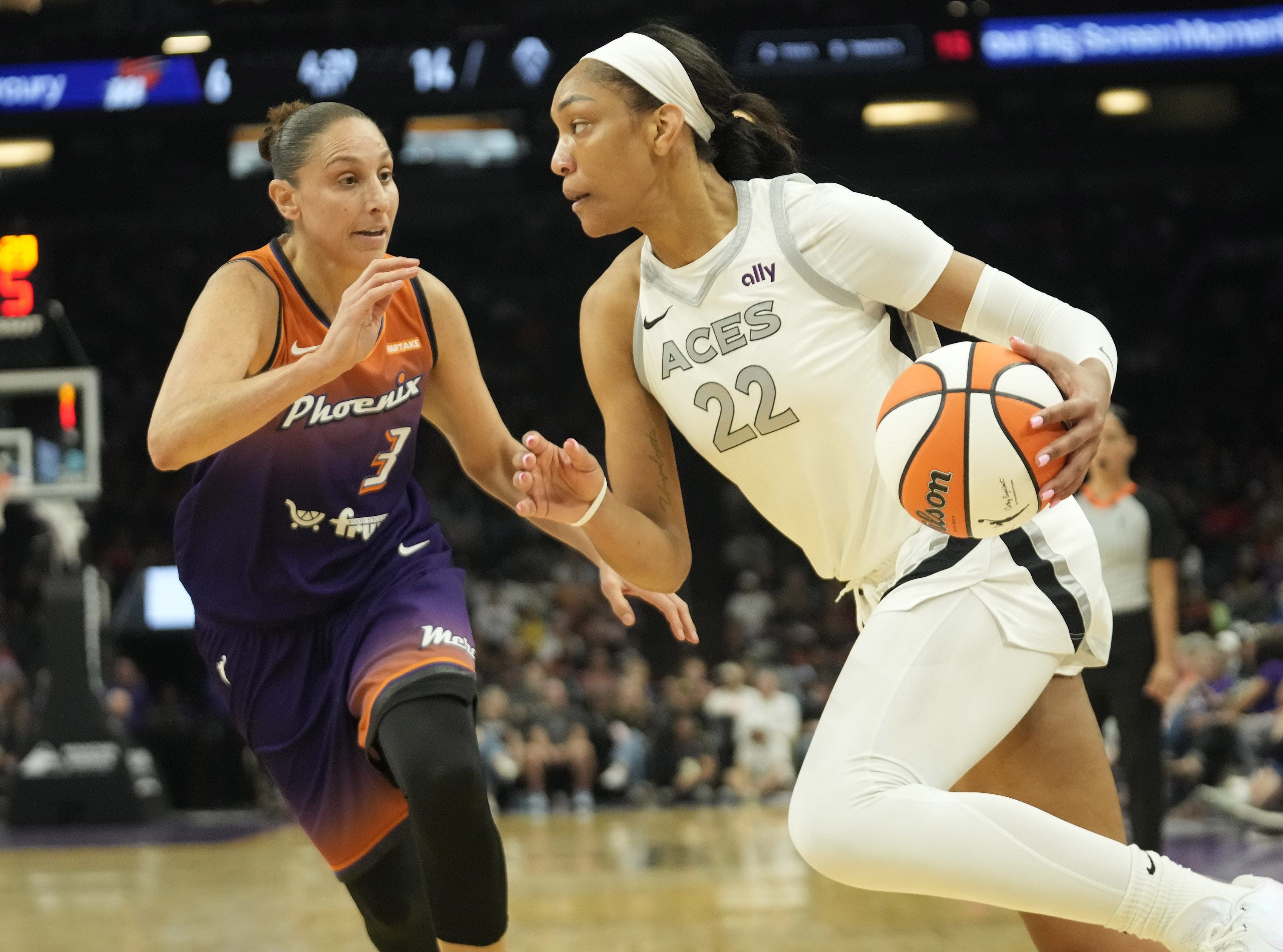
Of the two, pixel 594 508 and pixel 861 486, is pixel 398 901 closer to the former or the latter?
pixel 594 508

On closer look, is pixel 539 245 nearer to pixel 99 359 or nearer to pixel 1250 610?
pixel 99 359

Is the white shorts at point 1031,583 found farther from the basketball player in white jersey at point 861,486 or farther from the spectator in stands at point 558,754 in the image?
the spectator in stands at point 558,754

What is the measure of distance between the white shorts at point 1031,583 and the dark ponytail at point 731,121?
3.34 feet

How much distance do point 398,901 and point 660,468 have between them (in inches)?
51.4

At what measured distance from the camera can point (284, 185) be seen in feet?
11.3

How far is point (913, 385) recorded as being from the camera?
111 inches

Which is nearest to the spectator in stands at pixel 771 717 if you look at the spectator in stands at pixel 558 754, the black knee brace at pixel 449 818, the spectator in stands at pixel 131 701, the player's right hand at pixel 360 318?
the spectator in stands at pixel 558 754

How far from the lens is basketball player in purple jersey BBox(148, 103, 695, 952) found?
11.0 feet

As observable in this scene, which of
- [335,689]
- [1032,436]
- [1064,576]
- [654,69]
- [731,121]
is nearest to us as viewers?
[1032,436]

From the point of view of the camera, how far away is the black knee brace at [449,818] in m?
3.02

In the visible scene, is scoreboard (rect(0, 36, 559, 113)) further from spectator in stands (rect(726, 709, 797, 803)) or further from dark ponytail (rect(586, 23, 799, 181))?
dark ponytail (rect(586, 23, 799, 181))

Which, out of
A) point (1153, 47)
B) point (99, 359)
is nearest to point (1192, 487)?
point (1153, 47)

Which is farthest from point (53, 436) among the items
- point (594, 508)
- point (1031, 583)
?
point (1031, 583)

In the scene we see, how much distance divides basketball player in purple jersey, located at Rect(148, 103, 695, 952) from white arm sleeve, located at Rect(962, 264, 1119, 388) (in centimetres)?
110
